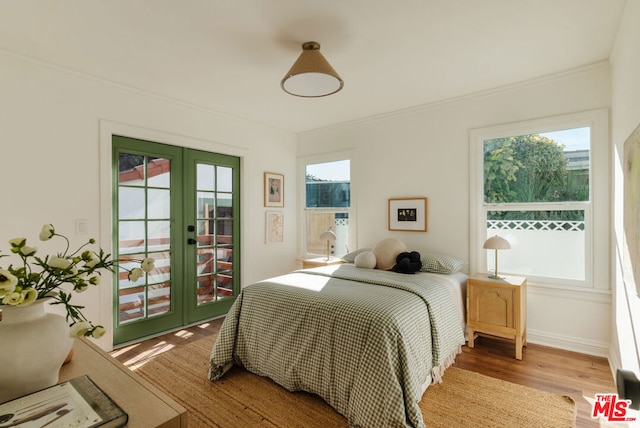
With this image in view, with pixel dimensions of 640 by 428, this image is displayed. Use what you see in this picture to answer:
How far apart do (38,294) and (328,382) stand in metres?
1.57

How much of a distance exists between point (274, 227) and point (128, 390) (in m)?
3.53

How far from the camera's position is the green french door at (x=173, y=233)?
3146 millimetres

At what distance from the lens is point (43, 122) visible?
104 inches

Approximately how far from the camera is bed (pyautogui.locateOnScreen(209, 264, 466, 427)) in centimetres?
178

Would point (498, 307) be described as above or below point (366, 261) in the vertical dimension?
below

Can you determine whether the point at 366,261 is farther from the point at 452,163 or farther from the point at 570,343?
the point at 570,343

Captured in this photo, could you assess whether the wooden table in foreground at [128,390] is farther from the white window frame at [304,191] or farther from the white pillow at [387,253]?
the white window frame at [304,191]

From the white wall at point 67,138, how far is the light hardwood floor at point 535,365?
50cm

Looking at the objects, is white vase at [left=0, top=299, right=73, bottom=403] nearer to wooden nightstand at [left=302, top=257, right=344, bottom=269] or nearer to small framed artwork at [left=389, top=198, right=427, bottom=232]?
wooden nightstand at [left=302, top=257, right=344, bottom=269]

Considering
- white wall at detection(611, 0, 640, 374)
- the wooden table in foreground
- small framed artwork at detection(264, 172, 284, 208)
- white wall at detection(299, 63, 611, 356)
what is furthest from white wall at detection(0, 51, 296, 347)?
white wall at detection(611, 0, 640, 374)

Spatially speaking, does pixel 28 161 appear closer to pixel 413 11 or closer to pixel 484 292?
pixel 413 11

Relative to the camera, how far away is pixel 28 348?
3.08ft

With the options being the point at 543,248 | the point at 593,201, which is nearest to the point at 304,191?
the point at 543,248

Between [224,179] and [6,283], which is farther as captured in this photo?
[224,179]
